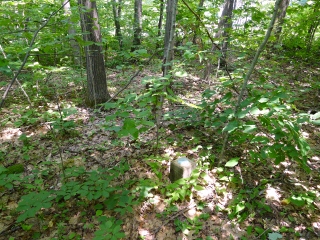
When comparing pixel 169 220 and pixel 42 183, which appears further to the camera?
pixel 42 183

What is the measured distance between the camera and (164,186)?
112 inches

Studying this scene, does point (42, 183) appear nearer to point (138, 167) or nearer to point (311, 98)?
point (138, 167)

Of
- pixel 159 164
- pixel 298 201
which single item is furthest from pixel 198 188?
pixel 298 201

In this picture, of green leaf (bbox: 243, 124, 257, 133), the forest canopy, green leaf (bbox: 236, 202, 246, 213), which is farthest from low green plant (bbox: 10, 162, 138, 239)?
green leaf (bbox: 243, 124, 257, 133)

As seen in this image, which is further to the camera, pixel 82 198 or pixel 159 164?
pixel 159 164

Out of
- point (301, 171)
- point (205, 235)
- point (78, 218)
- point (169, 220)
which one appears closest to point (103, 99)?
point (78, 218)

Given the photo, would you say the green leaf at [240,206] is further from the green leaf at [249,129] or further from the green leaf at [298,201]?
the green leaf at [249,129]

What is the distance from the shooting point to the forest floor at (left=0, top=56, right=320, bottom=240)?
7.74ft

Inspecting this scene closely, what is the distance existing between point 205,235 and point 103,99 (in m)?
3.81

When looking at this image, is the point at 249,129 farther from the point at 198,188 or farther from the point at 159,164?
the point at 159,164

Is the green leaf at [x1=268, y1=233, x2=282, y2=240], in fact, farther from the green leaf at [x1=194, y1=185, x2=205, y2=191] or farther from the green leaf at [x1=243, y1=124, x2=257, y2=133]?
the green leaf at [x1=243, y1=124, x2=257, y2=133]

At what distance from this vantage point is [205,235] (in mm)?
2330

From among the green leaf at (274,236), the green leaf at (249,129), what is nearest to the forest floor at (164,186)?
the green leaf at (274,236)

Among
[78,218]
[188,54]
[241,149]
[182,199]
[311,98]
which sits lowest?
[78,218]
